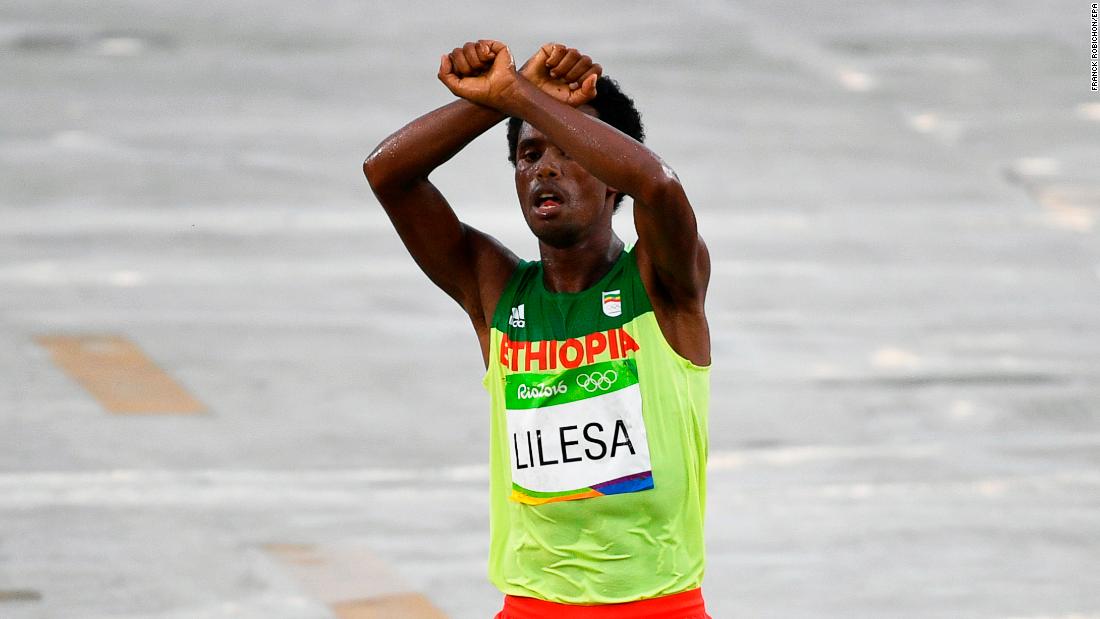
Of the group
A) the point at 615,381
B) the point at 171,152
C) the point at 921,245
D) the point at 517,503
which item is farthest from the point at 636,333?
the point at 171,152

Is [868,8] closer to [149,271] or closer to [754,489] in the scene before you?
[149,271]

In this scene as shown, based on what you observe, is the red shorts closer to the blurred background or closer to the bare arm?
the bare arm

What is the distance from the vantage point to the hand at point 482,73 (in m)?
4.28

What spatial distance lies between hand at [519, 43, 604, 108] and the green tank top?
0.47 m

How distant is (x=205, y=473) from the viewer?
31.3 ft

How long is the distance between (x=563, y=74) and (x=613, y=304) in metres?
0.58

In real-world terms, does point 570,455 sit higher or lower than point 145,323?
higher

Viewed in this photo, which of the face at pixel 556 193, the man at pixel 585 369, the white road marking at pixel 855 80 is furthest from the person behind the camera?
the white road marking at pixel 855 80

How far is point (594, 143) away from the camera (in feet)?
14.0

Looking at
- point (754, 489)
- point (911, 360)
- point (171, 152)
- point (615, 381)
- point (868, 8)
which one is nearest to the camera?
point (615, 381)

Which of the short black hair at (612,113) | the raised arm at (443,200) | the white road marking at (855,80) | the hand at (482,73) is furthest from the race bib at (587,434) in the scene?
the white road marking at (855,80)

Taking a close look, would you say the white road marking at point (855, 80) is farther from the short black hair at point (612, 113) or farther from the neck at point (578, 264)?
the neck at point (578, 264)

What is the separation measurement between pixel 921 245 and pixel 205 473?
603 cm

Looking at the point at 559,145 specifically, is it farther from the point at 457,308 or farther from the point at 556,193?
the point at 457,308
